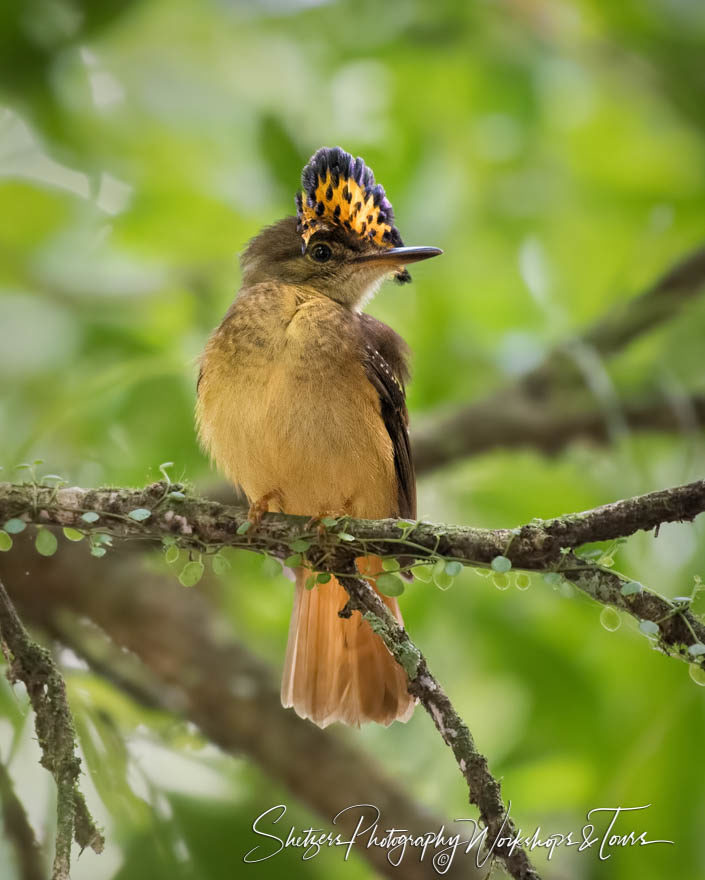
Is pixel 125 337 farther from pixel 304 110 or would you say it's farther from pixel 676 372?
pixel 676 372

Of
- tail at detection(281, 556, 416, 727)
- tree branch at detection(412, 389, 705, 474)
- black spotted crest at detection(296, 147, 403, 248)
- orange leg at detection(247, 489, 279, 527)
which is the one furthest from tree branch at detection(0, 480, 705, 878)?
tree branch at detection(412, 389, 705, 474)

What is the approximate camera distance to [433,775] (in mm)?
4121

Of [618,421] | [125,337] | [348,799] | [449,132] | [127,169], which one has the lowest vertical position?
[348,799]

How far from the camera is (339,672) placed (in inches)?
122

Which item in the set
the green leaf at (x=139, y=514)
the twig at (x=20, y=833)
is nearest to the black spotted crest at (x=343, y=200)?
the green leaf at (x=139, y=514)

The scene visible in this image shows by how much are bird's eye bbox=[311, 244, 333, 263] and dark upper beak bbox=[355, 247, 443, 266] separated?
0.11 metres

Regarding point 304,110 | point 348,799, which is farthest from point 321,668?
point 304,110

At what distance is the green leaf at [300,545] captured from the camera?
7.63 ft

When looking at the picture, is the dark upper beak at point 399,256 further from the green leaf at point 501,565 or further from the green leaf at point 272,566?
the green leaf at point 501,565

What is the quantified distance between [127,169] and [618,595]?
11.0ft

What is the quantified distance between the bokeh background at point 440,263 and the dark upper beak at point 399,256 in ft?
2.28

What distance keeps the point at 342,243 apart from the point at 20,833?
1.97 meters

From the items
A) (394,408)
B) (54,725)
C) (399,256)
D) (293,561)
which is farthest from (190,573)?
(399,256)

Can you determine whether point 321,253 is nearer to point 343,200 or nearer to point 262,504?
point 343,200
